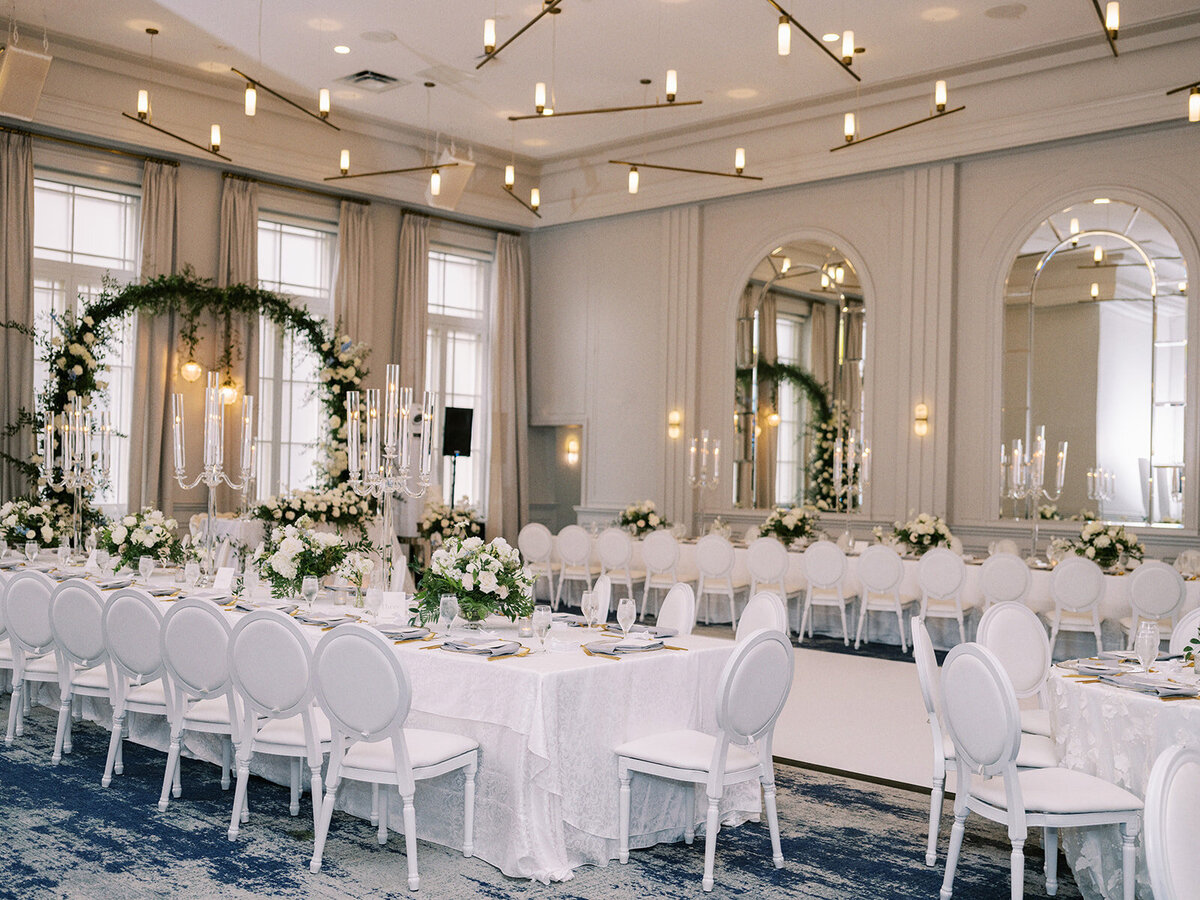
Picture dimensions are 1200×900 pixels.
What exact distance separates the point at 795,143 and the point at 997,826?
30.4 feet

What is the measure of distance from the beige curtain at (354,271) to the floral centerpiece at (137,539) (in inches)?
252

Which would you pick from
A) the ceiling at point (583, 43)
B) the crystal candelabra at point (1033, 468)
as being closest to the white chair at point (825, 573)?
the crystal candelabra at point (1033, 468)

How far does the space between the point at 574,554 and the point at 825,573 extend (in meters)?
2.71

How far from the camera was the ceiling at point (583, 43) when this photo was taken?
32.0ft

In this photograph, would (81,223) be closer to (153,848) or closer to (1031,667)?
(153,848)

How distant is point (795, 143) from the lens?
12.5 meters

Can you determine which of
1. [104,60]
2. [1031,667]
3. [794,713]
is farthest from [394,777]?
[104,60]

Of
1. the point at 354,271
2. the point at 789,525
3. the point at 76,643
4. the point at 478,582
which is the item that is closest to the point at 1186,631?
the point at 478,582

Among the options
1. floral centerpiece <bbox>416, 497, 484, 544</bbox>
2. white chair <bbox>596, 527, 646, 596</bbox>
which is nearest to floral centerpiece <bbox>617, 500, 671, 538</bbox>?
white chair <bbox>596, 527, 646, 596</bbox>

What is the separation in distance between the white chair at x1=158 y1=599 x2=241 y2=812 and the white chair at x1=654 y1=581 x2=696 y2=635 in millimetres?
2015

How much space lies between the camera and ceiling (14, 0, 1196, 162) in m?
9.76

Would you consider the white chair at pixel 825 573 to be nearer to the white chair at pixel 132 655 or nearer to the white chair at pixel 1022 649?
the white chair at pixel 1022 649

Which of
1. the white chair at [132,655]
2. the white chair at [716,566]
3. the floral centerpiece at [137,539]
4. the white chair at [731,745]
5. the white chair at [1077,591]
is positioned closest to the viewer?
the white chair at [731,745]

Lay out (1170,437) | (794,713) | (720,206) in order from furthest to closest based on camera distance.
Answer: (720,206)
(1170,437)
(794,713)
